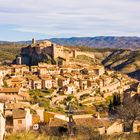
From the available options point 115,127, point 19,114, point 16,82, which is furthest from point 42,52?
point 115,127

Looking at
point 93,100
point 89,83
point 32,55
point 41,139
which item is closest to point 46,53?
point 32,55

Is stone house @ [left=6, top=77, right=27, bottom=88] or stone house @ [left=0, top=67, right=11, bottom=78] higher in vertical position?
stone house @ [left=0, top=67, right=11, bottom=78]

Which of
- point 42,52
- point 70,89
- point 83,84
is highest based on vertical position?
point 42,52

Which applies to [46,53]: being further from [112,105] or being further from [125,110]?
[125,110]

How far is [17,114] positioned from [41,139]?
11.7m

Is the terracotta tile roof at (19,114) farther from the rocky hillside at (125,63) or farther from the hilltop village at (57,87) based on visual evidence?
the rocky hillside at (125,63)

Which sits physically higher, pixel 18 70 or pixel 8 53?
pixel 8 53

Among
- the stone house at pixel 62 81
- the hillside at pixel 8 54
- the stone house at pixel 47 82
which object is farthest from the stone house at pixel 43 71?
the hillside at pixel 8 54

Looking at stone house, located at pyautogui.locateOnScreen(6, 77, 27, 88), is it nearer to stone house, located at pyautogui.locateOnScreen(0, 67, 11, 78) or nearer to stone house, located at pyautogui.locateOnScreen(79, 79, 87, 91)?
stone house, located at pyautogui.locateOnScreen(0, 67, 11, 78)

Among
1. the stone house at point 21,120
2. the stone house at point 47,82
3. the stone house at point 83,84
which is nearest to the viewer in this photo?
the stone house at point 21,120

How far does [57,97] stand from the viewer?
46281mm

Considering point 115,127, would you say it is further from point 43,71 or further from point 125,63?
Result: point 125,63

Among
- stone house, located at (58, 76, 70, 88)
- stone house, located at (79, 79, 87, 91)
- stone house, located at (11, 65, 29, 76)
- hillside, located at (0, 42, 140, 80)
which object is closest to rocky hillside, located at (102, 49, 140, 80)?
hillside, located at (0, 42, 140, 80)

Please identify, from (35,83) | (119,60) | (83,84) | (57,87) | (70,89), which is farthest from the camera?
(119,60)
